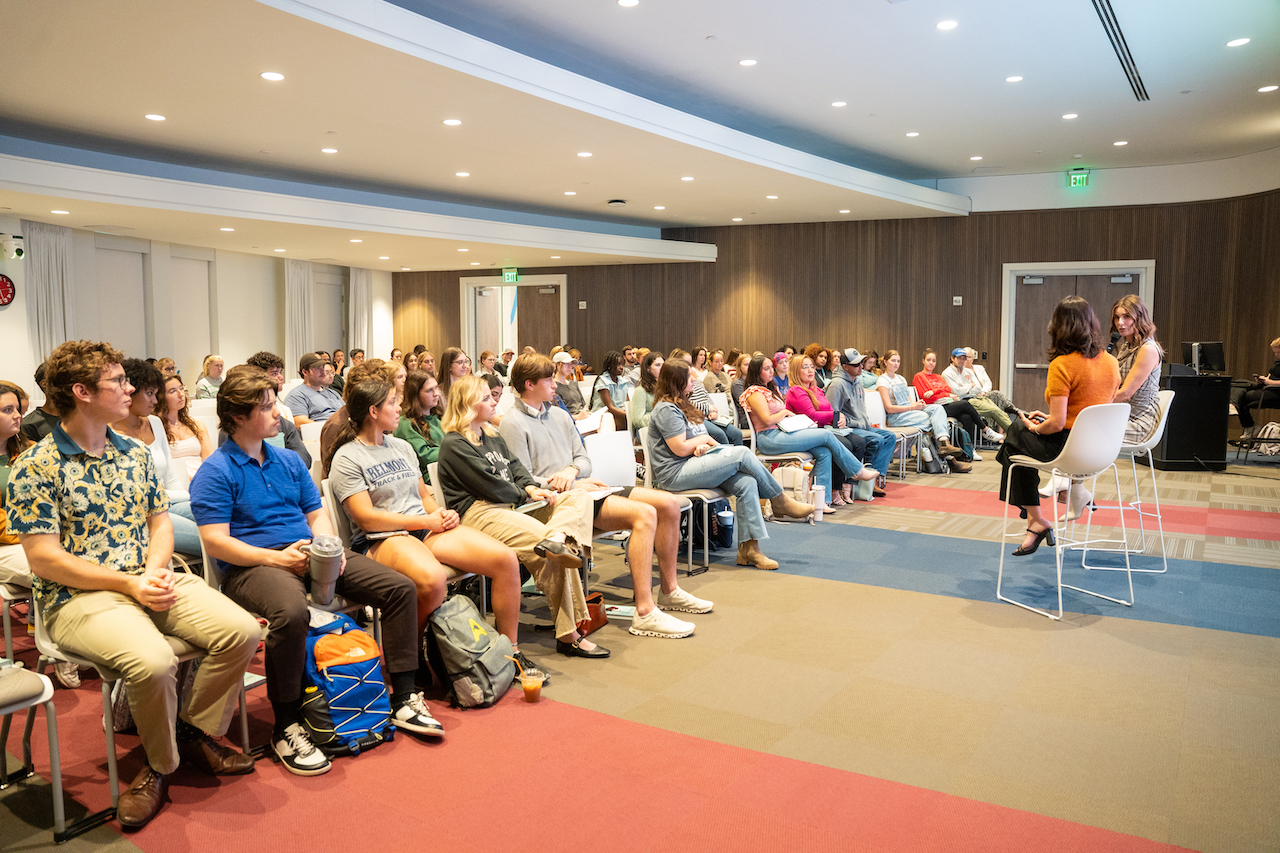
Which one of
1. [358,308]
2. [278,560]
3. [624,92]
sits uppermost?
[624,92]

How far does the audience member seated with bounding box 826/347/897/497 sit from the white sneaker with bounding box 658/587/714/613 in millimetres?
3726

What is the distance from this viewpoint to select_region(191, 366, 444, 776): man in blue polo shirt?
285cm

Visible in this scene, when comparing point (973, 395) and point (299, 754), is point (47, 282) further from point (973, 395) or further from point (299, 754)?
point (973, 395)

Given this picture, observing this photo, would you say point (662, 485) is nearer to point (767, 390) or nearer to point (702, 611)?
point (702, 611)

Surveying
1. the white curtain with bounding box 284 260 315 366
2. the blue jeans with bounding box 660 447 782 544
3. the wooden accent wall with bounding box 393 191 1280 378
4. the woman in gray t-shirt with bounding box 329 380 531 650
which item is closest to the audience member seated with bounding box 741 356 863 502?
the blue jeans with bounding box 660 447 782 544

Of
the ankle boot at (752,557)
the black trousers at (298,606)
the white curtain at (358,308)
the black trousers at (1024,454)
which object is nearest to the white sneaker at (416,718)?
the black trousers at (298,606)

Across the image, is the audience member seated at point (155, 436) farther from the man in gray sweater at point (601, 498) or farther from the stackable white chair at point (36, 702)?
the man in gray sweater at point (601, 498)

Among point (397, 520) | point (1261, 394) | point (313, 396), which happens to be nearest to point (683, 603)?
point (397, 520)

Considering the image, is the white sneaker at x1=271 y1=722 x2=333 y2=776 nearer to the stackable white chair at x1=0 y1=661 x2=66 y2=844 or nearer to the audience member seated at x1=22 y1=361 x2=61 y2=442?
the stackable white chair at x1=0 y1=661 x2=66 y2=844

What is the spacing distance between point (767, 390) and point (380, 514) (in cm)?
417

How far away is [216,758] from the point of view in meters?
2.78

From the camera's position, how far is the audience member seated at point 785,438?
679 cm

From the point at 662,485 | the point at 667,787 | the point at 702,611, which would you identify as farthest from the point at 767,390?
the point at 667,787

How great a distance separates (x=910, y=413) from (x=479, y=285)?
32.7 ft
